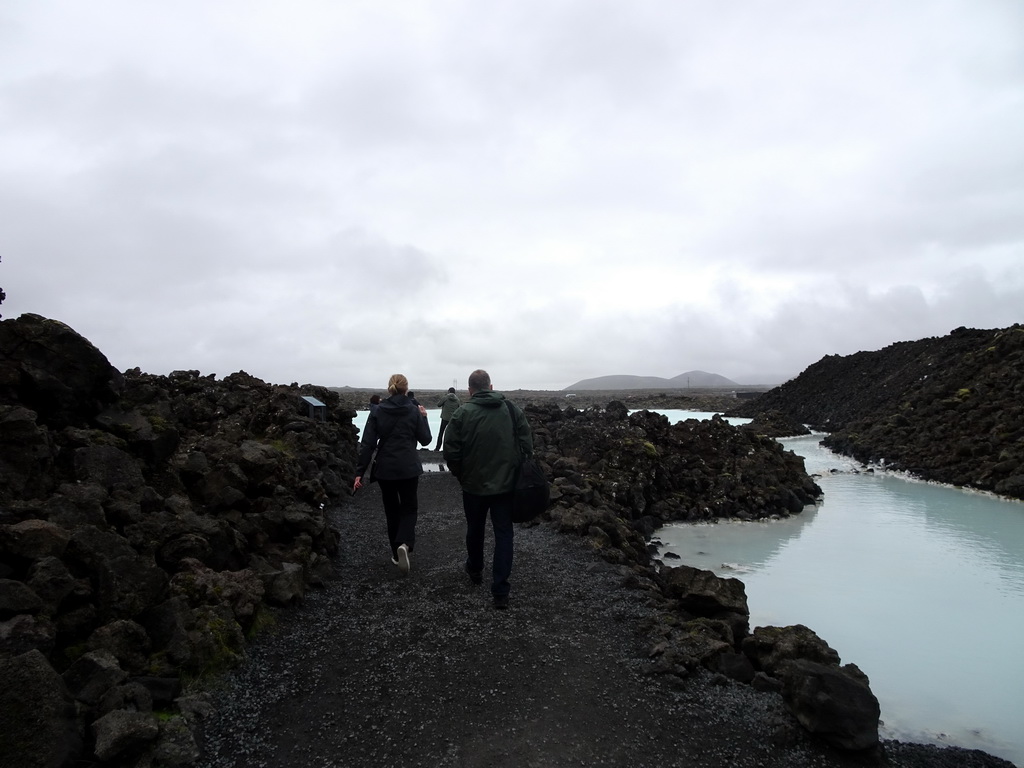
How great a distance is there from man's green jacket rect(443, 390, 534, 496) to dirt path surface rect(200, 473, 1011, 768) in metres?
1.50

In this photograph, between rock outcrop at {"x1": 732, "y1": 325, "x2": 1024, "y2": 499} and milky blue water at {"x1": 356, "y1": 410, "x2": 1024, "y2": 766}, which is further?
rock outcrop at {"x1": 732, "y1": 325, "x2": 1024, "y2": 499}

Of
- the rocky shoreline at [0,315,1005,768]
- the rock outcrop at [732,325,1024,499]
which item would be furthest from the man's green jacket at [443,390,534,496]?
the rock outcrop at [732,325,1024,499]

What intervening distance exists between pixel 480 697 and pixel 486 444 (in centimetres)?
255

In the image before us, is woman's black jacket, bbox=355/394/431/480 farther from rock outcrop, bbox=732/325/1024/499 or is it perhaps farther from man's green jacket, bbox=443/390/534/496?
rock outcrop, bbox=732/325/1024/499

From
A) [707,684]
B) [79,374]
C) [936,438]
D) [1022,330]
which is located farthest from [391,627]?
[1022,330]

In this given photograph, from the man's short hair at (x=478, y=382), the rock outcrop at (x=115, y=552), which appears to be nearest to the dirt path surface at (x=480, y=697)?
the rock outcrop at (x=115, y=552)

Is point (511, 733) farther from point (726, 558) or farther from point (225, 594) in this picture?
point (726, 558)

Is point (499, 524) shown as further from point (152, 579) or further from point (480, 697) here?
point (152, 579)

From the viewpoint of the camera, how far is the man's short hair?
7.10 m

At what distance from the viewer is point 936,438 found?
25047 millimetres

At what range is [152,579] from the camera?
17.6 ft

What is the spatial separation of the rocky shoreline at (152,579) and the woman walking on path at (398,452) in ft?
4.29

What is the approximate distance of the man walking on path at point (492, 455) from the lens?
6.72 m

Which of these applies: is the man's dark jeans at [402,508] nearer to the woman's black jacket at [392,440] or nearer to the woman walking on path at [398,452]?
the woman walking on path at [398,452]
